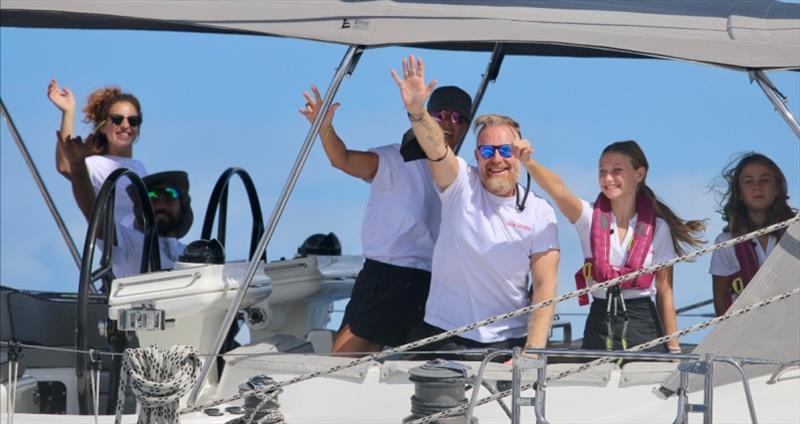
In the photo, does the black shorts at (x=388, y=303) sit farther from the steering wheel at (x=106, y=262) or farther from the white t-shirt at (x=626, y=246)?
the steering wheel at (x=106, y=262)

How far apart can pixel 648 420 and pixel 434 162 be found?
4.41 feet

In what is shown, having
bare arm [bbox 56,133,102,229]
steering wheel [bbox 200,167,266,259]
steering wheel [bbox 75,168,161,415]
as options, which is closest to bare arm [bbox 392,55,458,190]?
steering wheel [bbox 75,168,161,415]

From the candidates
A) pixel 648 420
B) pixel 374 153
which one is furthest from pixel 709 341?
pixel 374 153

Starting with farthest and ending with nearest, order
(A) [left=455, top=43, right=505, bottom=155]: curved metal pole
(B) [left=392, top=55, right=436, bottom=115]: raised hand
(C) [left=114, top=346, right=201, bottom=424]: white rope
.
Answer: (A) [left=455, top=43, right=505, bottom=155]: curved metal pole, (B) [left=392, top=55, right=436, bottom=115]: raised hand, (C) [left=114, top=346, right=201, bottom=424]: white rope

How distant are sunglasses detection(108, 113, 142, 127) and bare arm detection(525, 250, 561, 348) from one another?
9.84ft

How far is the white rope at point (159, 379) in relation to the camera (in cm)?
535

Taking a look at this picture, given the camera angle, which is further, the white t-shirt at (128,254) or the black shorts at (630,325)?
the white t-shirt at (128,254)

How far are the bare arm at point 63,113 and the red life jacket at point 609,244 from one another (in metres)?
3.42

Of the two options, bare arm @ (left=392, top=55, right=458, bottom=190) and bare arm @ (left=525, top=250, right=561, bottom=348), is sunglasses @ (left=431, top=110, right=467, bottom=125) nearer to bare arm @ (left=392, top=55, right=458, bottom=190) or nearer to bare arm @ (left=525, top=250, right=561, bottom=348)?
bare arm @ (left=392, top=55, right=458, bottom=190)

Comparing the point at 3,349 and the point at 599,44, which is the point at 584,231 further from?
the point at 3,349

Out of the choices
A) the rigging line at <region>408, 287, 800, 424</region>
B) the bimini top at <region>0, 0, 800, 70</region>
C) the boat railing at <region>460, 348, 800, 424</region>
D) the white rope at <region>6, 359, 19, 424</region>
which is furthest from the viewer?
the white rope at <region>6, 359, 19, 424</region>

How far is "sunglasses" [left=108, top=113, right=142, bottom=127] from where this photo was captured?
8047 mm

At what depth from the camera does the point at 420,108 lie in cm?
574

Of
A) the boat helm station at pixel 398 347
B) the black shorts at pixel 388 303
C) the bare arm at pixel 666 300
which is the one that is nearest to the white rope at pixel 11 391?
the boat helm station at pixel 398 347
